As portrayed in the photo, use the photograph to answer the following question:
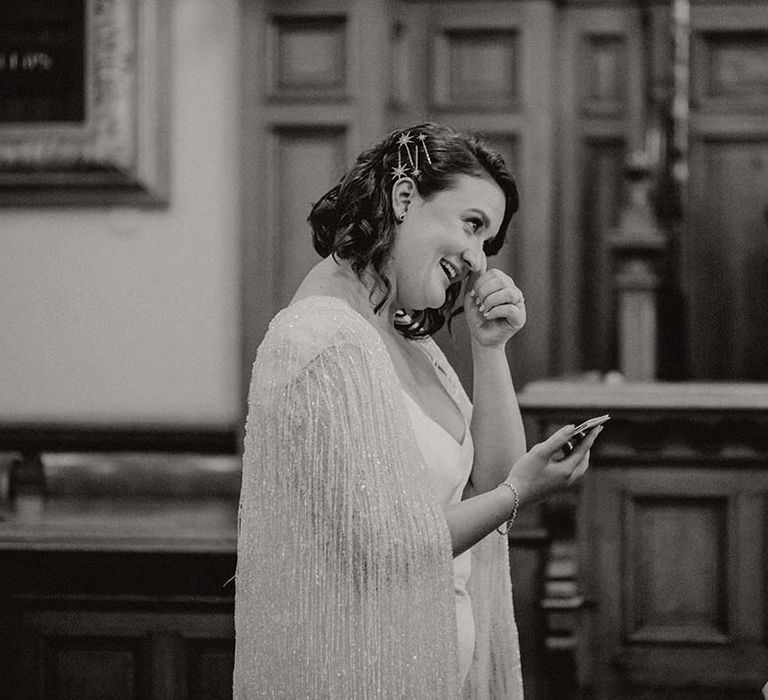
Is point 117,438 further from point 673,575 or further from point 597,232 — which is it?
point 673,575

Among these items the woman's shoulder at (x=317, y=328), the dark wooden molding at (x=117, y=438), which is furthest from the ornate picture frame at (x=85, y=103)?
the woman's shoulder at (x=317, y=328)

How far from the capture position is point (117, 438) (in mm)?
3609

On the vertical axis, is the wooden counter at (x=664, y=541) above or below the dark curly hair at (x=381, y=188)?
below

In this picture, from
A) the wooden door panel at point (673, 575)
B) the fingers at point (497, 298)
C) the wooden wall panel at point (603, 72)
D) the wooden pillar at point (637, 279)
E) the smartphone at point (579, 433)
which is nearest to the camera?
the smartphone at point (579, 433)

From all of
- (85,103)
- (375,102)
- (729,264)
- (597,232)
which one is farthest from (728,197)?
(85,103)

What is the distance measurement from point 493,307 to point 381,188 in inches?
9.4

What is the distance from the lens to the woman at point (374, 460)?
1.46 meters

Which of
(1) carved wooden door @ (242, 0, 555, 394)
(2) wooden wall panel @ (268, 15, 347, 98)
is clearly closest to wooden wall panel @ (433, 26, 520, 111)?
(1) carved wooden door @ (242, 0, 555, 394)

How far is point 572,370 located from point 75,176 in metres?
1.65

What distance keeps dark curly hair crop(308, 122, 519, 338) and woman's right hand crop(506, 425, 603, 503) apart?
0.30 meters

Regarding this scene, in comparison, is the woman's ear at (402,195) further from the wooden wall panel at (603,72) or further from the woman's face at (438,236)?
the wooden wall panel at (603,72)

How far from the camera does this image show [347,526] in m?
1.46

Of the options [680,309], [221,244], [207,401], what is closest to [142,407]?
[207,401]

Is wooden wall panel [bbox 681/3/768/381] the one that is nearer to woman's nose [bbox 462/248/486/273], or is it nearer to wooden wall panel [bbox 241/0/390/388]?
wooden wall panel [bbox 241/0/390/388]
